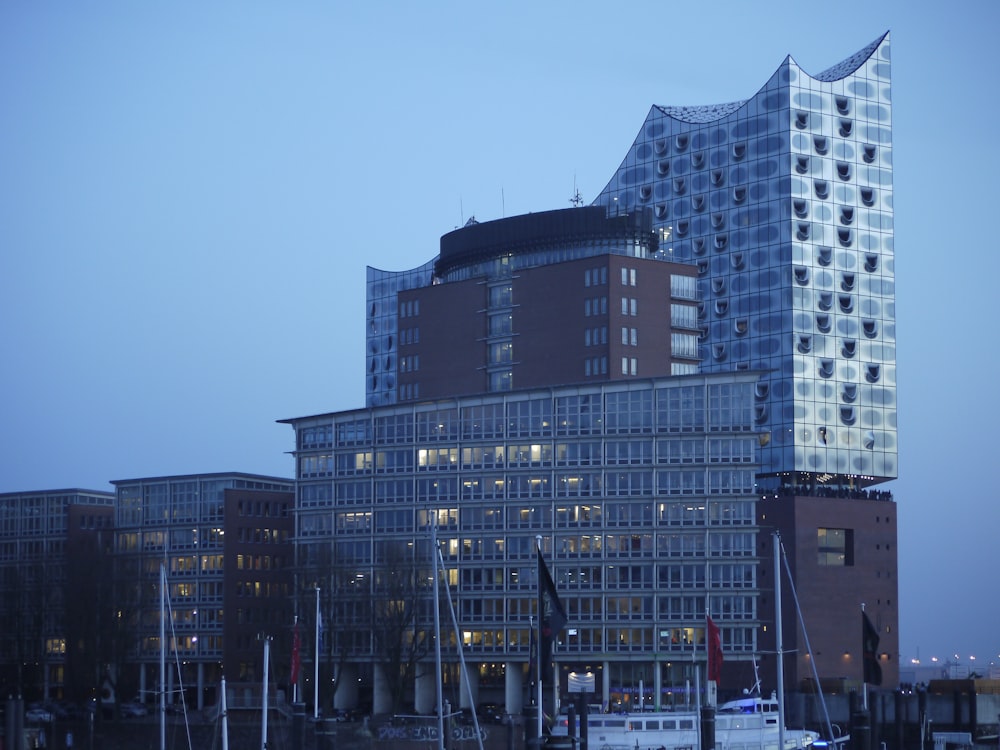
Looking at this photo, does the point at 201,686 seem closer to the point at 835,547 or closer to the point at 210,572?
the point at 210,572

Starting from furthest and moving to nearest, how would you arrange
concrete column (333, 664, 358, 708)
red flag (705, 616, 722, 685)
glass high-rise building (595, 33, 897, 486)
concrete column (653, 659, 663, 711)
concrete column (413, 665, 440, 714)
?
glass high-rise building (595, 33, 897, 486) < concrete column (333, 664, 358, 708) < concrete column (413, 665, 440, 714) < concrete column (653, 659, 663, 711) < red flag (705, 616, 722, 685)

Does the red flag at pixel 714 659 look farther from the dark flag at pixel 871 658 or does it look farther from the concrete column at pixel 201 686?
the concrete column at pixel 201 686

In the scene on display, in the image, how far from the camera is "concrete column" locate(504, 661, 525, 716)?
13800 cm

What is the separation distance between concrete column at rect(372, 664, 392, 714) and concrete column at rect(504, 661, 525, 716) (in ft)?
37.0

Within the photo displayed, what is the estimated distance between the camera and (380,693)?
14375 cm

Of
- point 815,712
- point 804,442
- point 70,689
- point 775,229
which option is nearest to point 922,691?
point 815,712

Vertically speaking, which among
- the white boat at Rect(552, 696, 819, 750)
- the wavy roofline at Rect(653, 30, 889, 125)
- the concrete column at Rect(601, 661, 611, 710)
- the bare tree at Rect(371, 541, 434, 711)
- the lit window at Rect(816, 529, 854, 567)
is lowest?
the concrete column at Rect(601, 661, 611, 710)

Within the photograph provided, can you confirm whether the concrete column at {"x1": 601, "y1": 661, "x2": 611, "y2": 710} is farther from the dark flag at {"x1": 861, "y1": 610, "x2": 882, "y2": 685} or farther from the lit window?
the dark flag at {"x1": 861, "y1": 610, "x2": 882, "y2": 685}

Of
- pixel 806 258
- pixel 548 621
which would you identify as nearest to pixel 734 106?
pixel 806 258

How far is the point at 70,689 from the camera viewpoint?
154000 millimetres

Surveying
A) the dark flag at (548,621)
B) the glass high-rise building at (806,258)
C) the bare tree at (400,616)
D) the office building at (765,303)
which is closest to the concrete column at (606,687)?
the bare tree at (400,616)

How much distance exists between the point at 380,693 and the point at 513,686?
42.3ft

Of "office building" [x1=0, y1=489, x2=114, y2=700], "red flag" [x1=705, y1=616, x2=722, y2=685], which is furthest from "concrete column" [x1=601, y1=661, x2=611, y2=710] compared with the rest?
"red flag" [x1=705, y1=616, x2=722, y2=685]

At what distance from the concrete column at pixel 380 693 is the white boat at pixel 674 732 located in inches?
1865
